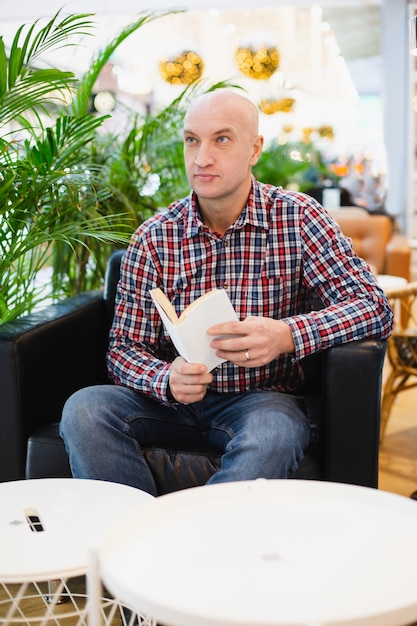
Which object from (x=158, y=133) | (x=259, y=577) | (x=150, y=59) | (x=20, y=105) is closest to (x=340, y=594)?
(x=259, y=577)

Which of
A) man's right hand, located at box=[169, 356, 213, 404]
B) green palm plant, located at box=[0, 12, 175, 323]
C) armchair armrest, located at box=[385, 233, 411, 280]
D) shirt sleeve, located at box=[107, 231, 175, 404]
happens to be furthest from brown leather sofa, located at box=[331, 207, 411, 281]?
man's right hand, located at box=[169, 356, 213, 404]

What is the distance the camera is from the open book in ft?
5.83

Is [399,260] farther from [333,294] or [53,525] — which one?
[53,525]

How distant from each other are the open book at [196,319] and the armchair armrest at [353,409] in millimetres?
317

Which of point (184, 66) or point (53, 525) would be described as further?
Result: point (184, 66)

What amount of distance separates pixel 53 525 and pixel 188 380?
0.58 m

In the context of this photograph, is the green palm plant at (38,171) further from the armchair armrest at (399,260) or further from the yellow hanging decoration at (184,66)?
the yellow hanging decoration at (184,66)

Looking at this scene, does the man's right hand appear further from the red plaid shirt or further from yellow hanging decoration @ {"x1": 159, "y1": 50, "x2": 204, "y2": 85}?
yellow hanging decoration @ {"x1": 159, "y1": 50, "x2": 204, "y2": 85}

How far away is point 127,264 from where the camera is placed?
7.41 ft

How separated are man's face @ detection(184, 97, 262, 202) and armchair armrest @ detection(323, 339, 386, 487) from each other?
0.54 m

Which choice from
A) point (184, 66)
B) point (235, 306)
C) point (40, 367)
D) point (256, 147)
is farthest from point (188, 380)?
point (184, 66)

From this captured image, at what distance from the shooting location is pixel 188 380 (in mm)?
1910

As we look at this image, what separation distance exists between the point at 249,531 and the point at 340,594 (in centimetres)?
23

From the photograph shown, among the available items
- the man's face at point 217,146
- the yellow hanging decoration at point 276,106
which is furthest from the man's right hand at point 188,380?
the yellow hanging decoration at point 276,106
